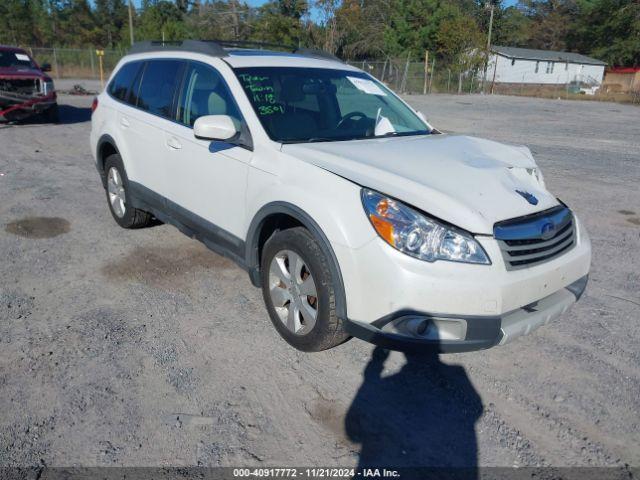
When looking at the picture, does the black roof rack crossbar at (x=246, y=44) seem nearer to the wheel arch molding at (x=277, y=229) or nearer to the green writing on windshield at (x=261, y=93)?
the green writing on windshield at (x=261, y=93)

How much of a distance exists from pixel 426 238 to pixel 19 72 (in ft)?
42.8

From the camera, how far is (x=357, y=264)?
110 inches

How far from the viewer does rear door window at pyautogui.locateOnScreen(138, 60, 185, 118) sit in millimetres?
4484

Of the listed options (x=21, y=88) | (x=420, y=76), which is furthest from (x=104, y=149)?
(x=420, y=76)

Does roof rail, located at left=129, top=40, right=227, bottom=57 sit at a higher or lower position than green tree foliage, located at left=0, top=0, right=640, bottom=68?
lower

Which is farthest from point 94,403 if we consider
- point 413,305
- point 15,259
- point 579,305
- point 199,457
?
point 579,305

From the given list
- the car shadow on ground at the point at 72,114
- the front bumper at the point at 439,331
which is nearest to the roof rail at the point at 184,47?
the front bumper at the point at 439,331

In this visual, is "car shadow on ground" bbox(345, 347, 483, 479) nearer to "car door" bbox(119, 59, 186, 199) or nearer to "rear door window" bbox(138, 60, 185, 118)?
"car door" bbox(119, 59, 186, 199)

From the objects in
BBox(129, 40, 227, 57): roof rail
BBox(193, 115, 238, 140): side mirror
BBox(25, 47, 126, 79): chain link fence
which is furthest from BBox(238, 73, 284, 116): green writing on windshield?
BBox(25, 47, 126, 79): chain link fence

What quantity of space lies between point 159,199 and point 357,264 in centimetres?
257

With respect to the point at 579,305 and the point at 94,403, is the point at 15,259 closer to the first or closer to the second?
the point at 94,403

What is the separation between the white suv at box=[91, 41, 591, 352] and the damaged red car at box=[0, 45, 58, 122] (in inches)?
372

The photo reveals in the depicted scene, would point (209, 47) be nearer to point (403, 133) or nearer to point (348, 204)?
point (403, 133)

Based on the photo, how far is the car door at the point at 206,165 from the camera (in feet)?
12.2
